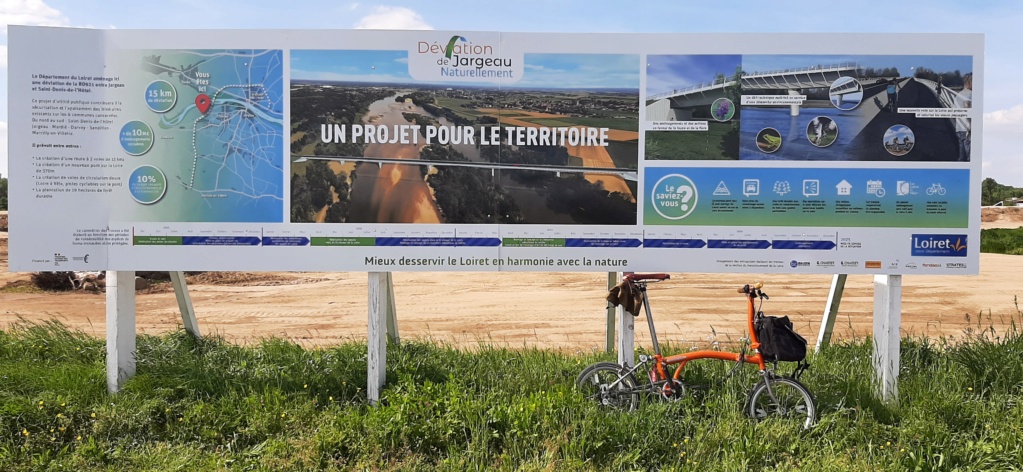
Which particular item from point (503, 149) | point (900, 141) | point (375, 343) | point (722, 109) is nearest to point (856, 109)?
point (900, 141)

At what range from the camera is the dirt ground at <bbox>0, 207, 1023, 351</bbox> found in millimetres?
10711

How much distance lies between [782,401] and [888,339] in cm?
110

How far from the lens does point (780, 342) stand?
16.2 ft

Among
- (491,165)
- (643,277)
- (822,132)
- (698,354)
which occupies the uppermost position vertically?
(822,132)

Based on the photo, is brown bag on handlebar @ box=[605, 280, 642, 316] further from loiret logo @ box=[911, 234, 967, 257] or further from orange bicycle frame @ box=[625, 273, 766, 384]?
loiret logo @ box=[911, 234, 967, 257]

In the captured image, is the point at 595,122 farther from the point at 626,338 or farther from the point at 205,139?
the point at 205,139

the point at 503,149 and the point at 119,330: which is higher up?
the point at 503,149

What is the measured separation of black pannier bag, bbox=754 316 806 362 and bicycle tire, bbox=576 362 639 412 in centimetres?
99

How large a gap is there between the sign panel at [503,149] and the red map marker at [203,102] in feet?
0.07

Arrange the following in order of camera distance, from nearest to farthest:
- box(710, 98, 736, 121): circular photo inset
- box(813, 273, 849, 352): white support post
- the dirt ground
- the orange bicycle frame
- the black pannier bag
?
the black pannier bag
the orange bicycle frame
box(710, 98, 736, 121): circular photo inset
box(813, 273, 849, 352): white support post
the dirt ground

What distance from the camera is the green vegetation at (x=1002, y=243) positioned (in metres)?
28.2

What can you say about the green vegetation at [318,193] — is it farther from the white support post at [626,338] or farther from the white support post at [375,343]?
the white support post at [626,338]

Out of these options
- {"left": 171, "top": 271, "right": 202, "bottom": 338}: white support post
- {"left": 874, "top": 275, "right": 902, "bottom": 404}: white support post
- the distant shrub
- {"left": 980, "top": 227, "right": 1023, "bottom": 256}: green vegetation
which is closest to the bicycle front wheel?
{"left": 874, "top": 275, "right": 902, "bottom": 404}: white support post

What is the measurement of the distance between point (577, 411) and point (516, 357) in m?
1.41
